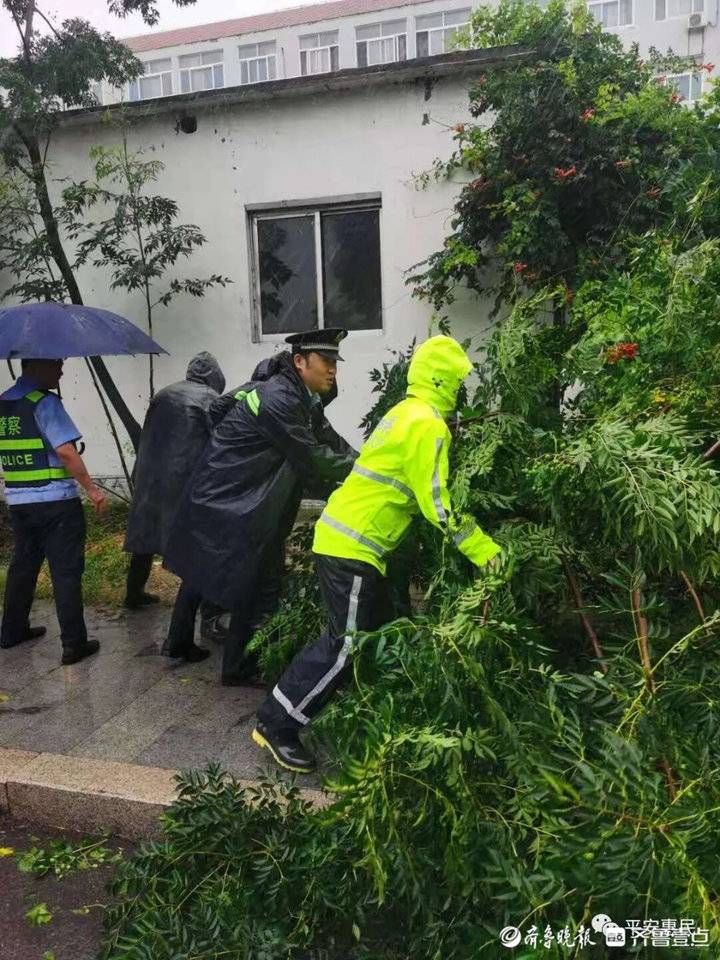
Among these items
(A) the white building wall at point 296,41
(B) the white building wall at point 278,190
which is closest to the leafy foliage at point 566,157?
(B) the white building wall at point 278,190

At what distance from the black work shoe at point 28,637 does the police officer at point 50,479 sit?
588mm

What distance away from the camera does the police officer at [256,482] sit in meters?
4.11

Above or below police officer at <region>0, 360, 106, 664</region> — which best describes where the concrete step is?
below

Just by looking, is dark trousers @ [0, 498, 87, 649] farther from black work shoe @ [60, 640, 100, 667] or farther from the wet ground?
the wet ground

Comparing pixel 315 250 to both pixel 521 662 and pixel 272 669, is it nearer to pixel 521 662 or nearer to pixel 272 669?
pixel 272 669

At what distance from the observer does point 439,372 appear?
3199mm

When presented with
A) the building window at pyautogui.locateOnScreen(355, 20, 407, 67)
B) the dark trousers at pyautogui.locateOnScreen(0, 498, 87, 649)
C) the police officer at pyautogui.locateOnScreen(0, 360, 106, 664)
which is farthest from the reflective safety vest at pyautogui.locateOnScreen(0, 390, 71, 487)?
the building window at pyautogui.locateOnScreen(355, 20, 407, 67)

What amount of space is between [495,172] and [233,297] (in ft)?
9.48

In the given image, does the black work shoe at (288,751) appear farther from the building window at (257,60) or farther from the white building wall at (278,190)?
the building window at (257,60)

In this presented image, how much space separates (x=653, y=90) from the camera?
21.6 feet

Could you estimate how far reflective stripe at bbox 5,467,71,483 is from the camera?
4.91 metres

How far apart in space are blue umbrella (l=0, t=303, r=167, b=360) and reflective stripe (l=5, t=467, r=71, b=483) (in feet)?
2.16

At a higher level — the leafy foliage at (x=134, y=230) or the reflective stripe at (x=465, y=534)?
the leafy foliage at (x=134, y=230)

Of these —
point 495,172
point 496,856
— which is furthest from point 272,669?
point 495,172
